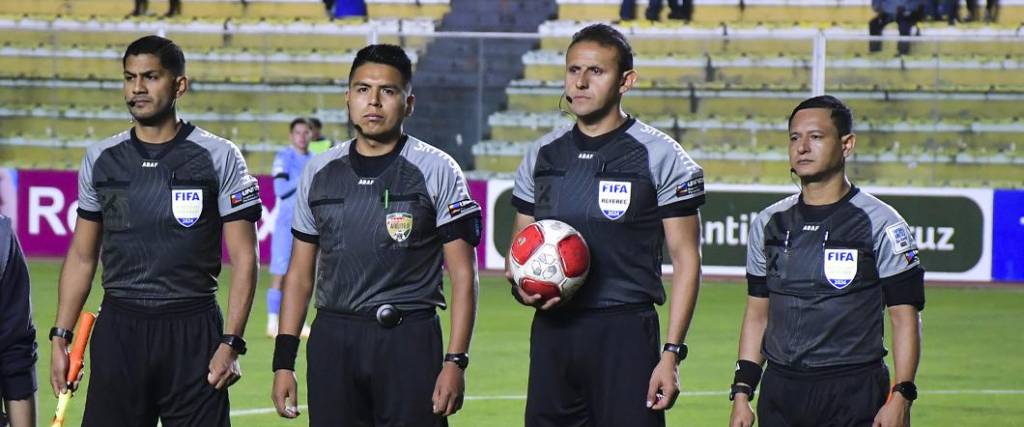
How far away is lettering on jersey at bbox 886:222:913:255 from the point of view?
5855mm

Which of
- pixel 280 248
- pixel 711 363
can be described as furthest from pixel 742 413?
pixel 280 248

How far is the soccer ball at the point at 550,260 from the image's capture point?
570 cm

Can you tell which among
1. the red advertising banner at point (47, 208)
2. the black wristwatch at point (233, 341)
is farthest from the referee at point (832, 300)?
the red advertising banner at point (47, 208)

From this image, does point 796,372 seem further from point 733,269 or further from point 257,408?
point 733,269

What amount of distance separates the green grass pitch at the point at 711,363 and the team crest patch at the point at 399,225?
3822 millimetres

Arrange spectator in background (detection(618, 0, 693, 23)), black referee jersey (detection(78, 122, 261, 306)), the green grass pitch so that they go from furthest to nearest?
1. spectator in background (detection(618, 0, 693, 23))
2. the green grass pitch
3. black referee jersey (detection(78, 122, 261, 306))

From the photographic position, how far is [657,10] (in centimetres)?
2291

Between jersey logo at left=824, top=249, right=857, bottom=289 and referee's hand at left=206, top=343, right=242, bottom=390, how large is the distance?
2.23 metres

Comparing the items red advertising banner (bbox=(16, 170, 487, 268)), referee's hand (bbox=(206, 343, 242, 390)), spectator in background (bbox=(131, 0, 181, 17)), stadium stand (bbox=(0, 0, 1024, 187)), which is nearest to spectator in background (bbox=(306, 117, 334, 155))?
stadium stand (bbox=(0, 0, 1024, 187))

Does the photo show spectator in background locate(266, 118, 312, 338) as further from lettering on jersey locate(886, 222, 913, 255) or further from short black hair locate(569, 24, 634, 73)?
lettering on jersey locate(886, 222, 913, 255)

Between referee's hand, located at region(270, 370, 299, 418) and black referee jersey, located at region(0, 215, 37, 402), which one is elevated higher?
black referee jersey, located at region(0, 215, 37, 402)

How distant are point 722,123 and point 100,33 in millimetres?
7587

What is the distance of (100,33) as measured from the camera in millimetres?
19625

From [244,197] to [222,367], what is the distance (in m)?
0.67
